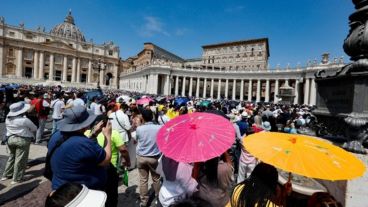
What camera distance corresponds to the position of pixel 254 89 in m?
75.1

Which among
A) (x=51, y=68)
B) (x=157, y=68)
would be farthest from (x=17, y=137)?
(x=51, y=68)

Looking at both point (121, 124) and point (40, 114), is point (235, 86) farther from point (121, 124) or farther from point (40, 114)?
point (121, 124)

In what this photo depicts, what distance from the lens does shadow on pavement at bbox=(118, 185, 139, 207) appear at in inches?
195

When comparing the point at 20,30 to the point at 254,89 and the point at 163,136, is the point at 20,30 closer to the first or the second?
the point at 254,89

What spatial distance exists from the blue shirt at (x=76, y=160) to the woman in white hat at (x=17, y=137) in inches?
133

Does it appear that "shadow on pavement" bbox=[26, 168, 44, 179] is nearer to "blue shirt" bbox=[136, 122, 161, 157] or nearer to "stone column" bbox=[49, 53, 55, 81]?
"blue shirt" bbox=[136, 122, 161, 157]

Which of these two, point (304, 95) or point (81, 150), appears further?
point (304, 95)

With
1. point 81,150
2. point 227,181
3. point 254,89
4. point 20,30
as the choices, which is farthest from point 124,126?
point 20,30

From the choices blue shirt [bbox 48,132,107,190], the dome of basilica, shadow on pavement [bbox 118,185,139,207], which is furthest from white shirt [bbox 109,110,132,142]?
the dome of basilica

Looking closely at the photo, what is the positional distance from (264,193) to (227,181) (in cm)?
69

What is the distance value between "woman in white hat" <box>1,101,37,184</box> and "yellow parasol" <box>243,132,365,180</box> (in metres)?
5.43

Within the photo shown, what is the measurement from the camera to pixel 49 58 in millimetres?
87938

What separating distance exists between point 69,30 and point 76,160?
127 meters

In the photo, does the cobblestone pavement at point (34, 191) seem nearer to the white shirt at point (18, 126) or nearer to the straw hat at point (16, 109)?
the white shirt at point (18, 126)
